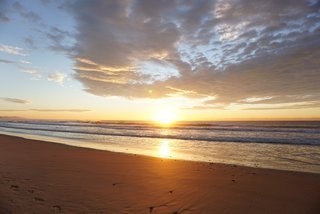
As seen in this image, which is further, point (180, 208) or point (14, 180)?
point (14, 180)

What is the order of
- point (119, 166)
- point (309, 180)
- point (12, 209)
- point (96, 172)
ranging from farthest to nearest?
point (119, 166), point (96, 172), point (309, 180), point (12, 209)

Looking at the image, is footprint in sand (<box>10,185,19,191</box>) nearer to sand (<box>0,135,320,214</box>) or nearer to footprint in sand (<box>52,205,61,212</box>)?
sand (<box>0,135,320,214</box>)

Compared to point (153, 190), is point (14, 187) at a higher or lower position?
higher

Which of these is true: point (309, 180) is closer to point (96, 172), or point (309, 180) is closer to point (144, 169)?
point (144, 169)

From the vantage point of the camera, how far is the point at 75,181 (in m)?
8.14

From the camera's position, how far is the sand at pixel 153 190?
5859 mm

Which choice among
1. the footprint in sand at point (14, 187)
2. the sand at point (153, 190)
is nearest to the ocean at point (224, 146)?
the sand at point (153, 190)

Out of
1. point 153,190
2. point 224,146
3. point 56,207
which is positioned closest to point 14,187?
point 56,207

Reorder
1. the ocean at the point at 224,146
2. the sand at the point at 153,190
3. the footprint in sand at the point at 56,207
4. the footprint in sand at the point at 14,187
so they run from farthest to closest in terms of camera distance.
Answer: the ocean at the point at 224,146
the footprint in sand at the point at 14,187
the sand at the point at 153,190
the footprint in sand at the point at 56,207

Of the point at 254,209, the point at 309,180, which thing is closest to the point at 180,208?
the point at 254,209

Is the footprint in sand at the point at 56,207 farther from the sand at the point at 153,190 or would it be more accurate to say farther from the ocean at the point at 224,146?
the ocean at the point at 224,146

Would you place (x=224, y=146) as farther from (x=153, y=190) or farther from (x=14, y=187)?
(x=14, y=187)

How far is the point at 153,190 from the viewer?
24.0 ft

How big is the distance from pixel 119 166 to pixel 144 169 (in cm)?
139
